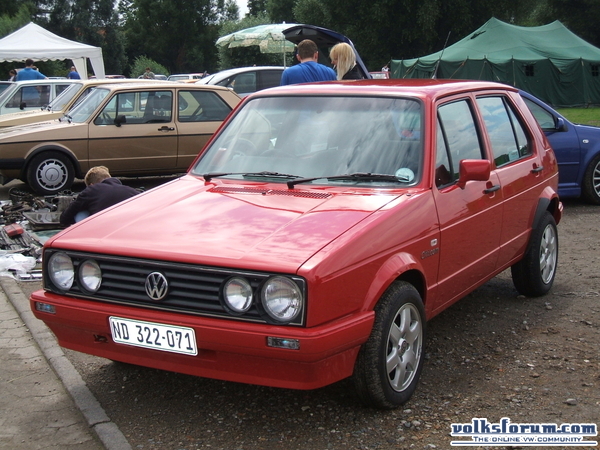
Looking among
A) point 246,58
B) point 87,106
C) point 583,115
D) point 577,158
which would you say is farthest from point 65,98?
→ point 246,58

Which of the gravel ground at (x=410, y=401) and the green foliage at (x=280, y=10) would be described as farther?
the green foliage at (x=280, y=10)

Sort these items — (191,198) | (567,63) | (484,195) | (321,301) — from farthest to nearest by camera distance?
(567,63) → (484,195) → (191,198) → (321,301)

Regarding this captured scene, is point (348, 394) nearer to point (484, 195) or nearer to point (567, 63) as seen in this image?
point (484, 195)

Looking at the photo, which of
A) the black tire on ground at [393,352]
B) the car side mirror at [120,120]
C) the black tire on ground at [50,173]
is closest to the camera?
the black tire on ground at [393,352]

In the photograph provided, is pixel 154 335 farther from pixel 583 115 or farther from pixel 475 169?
pixel 583 115

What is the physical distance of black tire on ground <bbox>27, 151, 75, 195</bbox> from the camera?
35.5ft

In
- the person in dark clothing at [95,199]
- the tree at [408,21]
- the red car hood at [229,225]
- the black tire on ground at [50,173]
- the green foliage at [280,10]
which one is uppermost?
the green foliage at [280,10]

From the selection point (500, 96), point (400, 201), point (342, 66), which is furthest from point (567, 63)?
point (400, 201)

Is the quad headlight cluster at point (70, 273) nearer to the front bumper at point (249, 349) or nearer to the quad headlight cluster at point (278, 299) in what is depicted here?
the front bumper at point (249, 349)

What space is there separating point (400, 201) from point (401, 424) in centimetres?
116

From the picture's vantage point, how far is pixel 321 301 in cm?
331

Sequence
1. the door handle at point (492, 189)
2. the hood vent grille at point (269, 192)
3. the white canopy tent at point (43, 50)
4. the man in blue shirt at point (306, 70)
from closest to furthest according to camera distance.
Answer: the hood vent grille at point (269, 192) → the door handle at point (492, 189) → the man in blue shirt at point (306, 70) → the white canopy tent at point (43, 50)

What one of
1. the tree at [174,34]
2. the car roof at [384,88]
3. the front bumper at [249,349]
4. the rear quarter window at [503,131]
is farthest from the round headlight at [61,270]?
the tree at [174,34]

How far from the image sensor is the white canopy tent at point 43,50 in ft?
84.7
